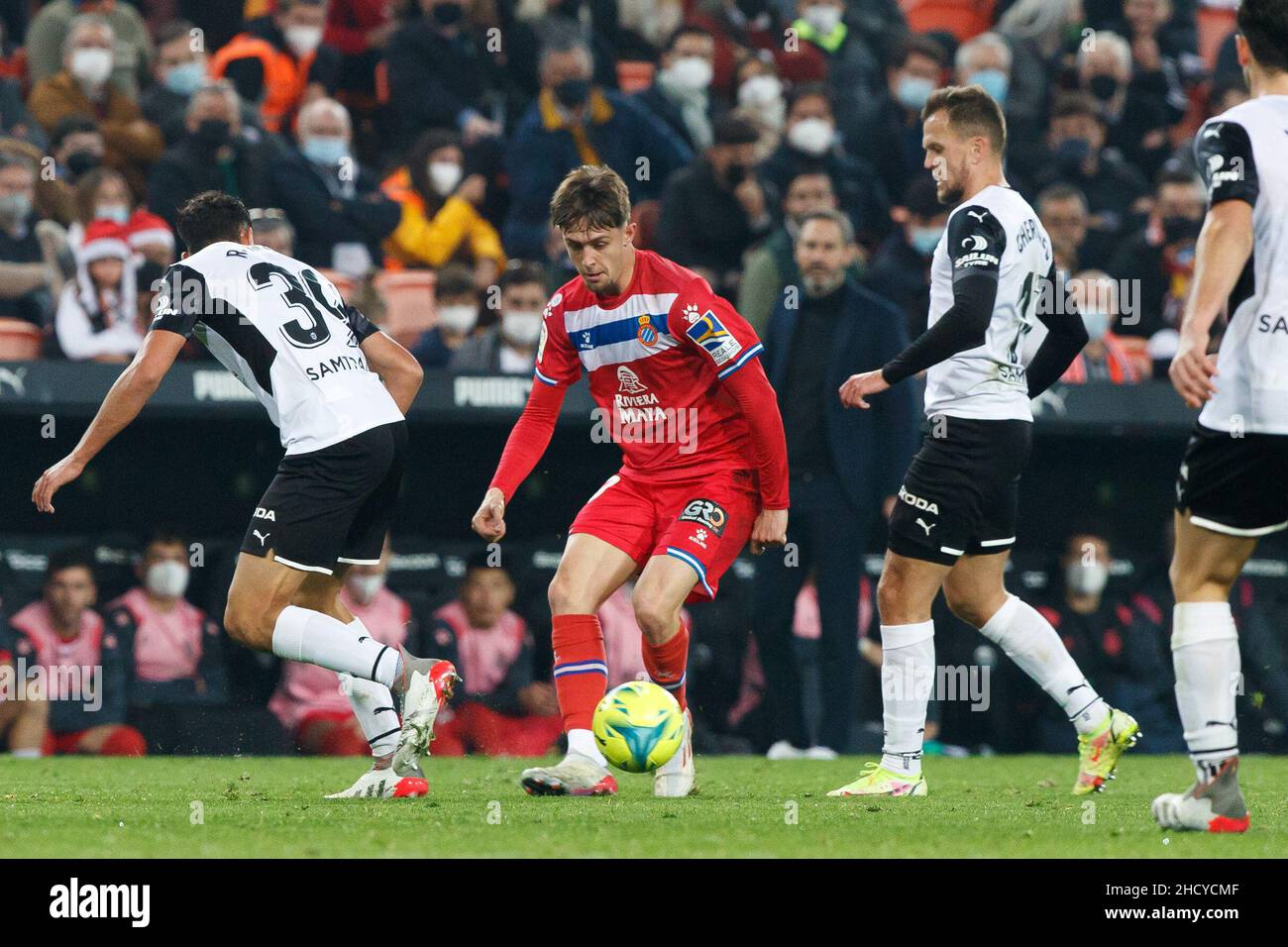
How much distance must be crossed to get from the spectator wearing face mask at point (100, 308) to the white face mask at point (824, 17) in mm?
→ 5619

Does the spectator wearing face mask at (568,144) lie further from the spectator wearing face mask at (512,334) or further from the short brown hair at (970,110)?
the short brown hair at (970,110)

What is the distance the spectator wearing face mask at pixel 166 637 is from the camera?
977cm

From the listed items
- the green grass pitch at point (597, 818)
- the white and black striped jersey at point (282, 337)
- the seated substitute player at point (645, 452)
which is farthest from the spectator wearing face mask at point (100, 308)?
the seated substitute player at point (645, 452)

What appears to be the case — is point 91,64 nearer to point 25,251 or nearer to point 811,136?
A: point 25,251

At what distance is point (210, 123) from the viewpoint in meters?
11.0

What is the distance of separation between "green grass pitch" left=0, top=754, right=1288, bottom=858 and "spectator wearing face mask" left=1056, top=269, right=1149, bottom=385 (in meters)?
3.27

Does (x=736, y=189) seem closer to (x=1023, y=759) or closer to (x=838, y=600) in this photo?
(x=838, y=600)

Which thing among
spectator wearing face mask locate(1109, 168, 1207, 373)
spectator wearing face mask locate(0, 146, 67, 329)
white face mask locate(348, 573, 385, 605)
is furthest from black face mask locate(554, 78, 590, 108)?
spectator wearing face mask locate(1109, 168, 1207, 373)

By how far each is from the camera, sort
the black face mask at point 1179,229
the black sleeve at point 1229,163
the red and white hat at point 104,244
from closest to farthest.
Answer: the black sleeve at point 1229,163 < the red and white hat at point 104,244 < the black face mask at point 1179,229

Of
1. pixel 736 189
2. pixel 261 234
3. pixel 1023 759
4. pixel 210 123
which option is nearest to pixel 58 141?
pixel 210 123

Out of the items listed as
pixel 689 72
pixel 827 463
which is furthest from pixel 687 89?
pixel 827 463

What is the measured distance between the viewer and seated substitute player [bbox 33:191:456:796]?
20.2 feet

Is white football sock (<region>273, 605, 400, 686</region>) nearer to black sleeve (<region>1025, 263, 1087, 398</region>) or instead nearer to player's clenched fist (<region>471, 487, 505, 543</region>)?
player's clenched fist (<region>471, 487, 505, 543</region>)

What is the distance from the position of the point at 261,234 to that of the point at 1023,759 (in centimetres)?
488
